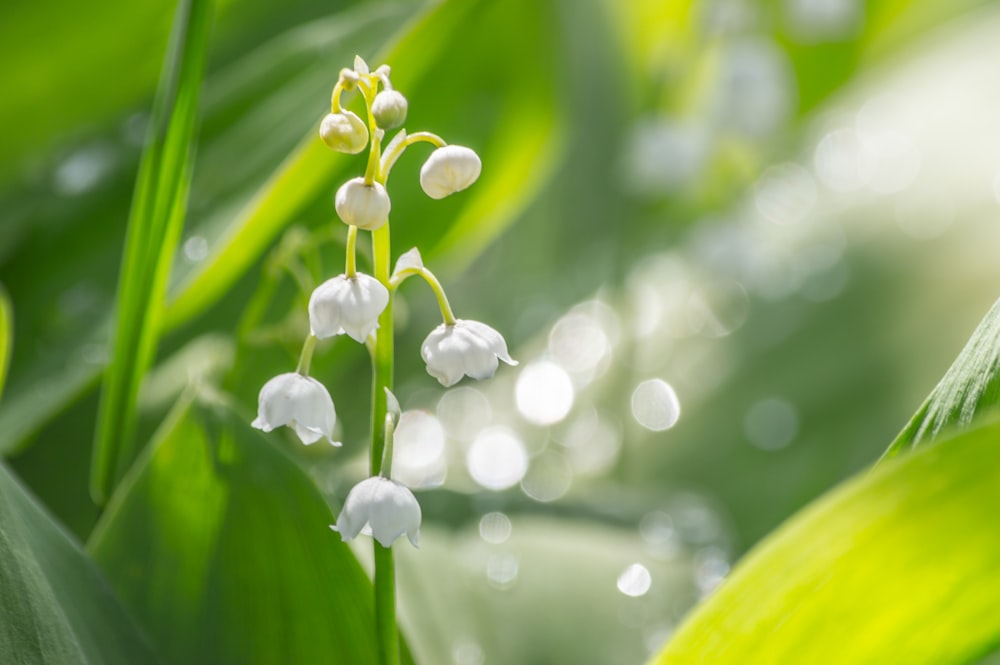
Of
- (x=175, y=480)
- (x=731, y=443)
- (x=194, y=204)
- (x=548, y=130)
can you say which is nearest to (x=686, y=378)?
(x=731, y=443)

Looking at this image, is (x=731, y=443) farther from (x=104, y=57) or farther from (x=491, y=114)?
(x=104, y=57)

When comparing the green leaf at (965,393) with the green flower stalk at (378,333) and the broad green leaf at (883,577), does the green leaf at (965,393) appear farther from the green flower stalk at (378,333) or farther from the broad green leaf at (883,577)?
the green flower stalk at (378,333)

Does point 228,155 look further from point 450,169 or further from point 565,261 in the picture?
point 565,261

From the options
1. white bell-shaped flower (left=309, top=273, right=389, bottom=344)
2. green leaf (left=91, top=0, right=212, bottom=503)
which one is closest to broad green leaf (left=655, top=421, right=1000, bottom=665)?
white bell-shaped flower (left=309, top=273, right=389, bottom=344)

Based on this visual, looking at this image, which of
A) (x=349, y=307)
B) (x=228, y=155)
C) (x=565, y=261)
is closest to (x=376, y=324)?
(x=349, y=307)

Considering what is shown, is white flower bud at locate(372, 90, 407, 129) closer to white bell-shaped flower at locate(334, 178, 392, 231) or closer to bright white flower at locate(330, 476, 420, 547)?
white bell-shaped flower at locate(334, 178, 392, 231)

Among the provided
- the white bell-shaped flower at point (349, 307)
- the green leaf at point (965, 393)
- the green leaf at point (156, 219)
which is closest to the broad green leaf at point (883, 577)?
the green leaf at point (965, 393)
